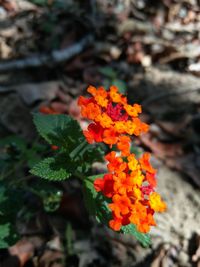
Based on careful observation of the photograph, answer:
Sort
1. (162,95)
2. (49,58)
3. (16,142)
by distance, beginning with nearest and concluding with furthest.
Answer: (16,142) < (162,95) < (49,58)

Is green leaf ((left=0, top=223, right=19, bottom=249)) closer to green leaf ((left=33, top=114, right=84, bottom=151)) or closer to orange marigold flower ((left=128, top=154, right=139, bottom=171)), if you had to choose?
green leaf ((left=33, top=114, right=84, bottom=151))

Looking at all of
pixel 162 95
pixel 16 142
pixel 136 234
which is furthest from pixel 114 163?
pixel 162 95

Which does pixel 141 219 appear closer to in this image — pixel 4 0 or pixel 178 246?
pixel 178 246

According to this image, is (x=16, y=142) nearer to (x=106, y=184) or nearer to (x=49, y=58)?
(x=106, y=184)

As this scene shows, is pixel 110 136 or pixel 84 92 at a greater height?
pixel 110 136

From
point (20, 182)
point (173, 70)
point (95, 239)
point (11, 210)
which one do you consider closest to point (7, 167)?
point (20, 182)
